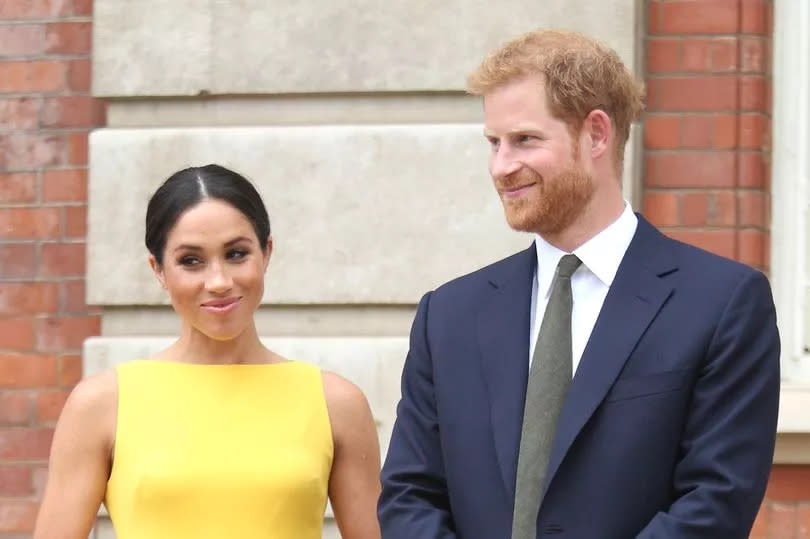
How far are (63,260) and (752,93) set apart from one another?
2.20m

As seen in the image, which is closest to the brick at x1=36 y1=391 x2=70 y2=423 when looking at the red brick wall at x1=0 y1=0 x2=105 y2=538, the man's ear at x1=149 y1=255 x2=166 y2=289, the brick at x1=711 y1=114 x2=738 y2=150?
the red brick wall at x1=0 y1=0 x2=105 y2=538

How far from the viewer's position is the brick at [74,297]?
4.75 metres

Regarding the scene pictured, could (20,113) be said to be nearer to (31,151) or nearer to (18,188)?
(31,151)

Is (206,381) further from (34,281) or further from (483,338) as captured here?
(34,281)

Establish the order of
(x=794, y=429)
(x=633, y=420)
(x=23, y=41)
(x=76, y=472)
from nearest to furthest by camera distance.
Result: 1. (x=633, y=420)
2. (x=76, y=472)
3. (x=794, y=429)
4. (x=23, y=41)

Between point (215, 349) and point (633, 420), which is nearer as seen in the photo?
point (633, 420)

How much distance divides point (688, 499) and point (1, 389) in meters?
2.79

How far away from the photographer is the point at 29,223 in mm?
4766

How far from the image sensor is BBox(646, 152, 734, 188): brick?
446cm

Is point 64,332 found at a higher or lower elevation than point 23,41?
lower

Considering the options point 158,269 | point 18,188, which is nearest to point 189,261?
point 158,269

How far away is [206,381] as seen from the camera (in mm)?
3389

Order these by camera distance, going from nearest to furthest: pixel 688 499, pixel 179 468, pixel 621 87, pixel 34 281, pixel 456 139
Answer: pixel 688 499 < pixel 621 87 < pixel 179 468 < pixel 456 139 < pixel 34 281

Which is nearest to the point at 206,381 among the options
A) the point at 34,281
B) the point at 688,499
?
the point at 688,499
